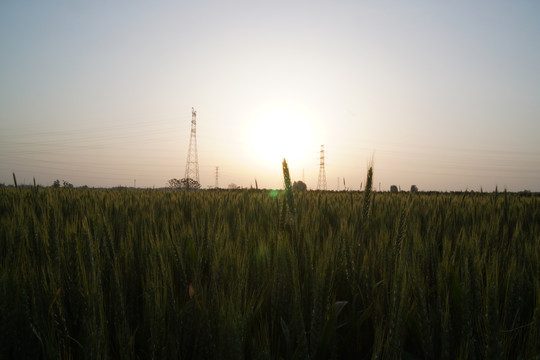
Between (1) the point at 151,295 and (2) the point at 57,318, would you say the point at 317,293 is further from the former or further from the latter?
(2) the point at 57,318

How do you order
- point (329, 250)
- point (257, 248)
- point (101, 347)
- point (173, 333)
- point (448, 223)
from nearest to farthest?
point (101, 347) < point (173, 333) < point (329, 250) < point (257, 248) < point (448, 223)

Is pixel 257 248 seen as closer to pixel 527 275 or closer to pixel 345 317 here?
pixel 345 317

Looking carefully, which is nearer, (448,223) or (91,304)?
(91,304)

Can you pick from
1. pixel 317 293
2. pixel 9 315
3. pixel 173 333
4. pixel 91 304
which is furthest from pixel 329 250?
pixel 9 315

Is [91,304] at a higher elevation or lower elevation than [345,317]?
higher

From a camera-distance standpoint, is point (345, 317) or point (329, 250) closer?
point (345, 317)

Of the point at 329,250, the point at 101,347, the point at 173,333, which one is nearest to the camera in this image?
the point at 101,347

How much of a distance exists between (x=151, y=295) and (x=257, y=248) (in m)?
0.61

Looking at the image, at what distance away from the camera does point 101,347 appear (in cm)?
63

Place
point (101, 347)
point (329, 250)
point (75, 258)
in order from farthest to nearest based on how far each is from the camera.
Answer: point (329, 250) → point (75, 258) → point (101, 347)

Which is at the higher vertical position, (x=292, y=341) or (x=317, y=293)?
(x=317, y=293)

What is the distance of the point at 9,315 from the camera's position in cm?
71

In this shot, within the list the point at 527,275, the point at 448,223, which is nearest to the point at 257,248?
the point at 527,275

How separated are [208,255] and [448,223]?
160cm
